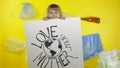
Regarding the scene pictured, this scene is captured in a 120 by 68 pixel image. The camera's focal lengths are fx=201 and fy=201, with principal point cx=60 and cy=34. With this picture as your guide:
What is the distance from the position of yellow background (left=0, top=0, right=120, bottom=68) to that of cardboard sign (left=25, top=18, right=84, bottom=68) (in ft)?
2.18

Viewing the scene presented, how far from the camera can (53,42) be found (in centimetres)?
166

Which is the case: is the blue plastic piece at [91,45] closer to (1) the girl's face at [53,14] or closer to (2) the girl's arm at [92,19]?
(2) the girl's arm at [92,19]

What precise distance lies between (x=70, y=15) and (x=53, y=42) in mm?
735

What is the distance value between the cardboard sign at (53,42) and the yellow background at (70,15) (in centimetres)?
66

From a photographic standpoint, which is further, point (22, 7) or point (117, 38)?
point (117, 38)

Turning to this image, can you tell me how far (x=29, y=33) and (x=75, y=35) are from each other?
1.24 feet

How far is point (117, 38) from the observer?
2412mm

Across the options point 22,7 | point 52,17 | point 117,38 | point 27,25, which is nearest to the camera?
point 27,25

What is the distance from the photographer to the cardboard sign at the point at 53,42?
1.65 meters

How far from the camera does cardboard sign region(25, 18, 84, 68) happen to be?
5.41ft

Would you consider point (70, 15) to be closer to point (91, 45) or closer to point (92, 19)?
point (92, 19)

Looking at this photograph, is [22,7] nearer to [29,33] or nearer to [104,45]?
[29,33]

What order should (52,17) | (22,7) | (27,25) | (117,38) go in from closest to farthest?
1. (27,25)
2. (52,17)
3. (22,7)
4. (117,38)

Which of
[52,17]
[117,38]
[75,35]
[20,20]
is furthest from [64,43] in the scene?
[117,38]
